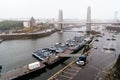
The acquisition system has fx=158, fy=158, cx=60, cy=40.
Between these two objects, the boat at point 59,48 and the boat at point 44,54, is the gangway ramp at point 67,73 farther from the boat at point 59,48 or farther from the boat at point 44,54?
the boat at point 59,48

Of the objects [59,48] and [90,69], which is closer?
[90,69]

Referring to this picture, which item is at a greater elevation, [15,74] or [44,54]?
[44,54]

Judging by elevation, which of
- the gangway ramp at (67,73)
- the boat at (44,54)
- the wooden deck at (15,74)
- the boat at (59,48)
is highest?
the boat at (59,48)

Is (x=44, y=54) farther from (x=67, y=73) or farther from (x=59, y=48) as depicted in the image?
(x=67, y=73)

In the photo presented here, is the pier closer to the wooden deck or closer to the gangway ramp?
the gangway ramp

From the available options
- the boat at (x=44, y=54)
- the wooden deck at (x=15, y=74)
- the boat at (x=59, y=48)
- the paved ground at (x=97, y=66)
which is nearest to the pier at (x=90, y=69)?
the paved ground at (x=97, y=66)

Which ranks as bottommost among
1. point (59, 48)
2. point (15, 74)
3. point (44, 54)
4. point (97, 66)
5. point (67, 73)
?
point (15, 74)

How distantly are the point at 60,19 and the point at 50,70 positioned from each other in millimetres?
38462

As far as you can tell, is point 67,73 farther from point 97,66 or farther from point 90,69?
point 97,66

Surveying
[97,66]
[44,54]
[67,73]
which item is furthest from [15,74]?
[97,66]

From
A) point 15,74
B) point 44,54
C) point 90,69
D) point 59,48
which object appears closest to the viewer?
point 15,74

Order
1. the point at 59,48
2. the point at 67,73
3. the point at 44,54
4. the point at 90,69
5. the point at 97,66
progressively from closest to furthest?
the point at 67,73 → the point at 90,69 → the point at 97,66 → the point at 44,54 → the point at 59,48

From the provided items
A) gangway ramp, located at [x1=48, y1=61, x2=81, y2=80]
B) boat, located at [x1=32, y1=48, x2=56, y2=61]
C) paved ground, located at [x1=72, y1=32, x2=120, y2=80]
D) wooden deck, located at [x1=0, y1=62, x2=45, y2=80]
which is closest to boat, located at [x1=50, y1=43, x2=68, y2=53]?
boat, located at [x1=32, y1=48, x2=56, y2=61]

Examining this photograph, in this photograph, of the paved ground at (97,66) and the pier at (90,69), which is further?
the paved ground at (97,66)
